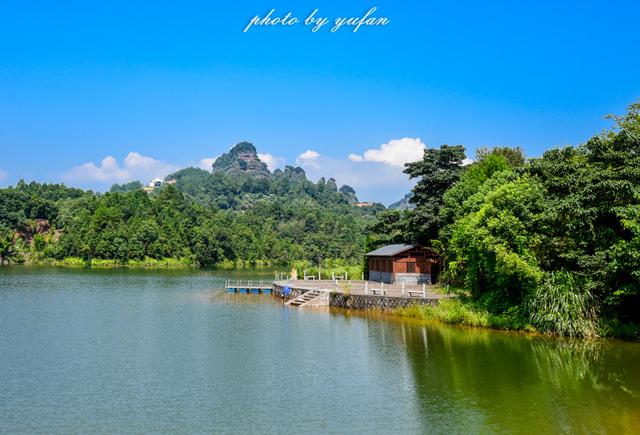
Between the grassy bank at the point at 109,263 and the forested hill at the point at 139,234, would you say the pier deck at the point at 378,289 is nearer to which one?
the forested hill at the point at 139,234

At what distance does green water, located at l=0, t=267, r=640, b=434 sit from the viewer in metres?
18.2

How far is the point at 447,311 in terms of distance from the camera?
3825cm

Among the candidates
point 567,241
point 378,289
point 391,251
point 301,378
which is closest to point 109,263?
point 391,251

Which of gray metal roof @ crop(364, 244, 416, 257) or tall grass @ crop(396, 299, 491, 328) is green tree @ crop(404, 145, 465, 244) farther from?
tall grass @ crop(396, 299, 491, 328)

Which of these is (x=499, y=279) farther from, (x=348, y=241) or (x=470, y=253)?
(x=348, y=241)

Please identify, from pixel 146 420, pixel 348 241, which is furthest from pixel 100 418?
pixel 348 241

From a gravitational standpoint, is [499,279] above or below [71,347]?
above

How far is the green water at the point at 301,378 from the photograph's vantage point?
717 inches

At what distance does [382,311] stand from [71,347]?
72.7 feet

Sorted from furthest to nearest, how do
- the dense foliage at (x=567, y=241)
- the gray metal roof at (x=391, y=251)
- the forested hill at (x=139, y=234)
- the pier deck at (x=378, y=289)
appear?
the forested hill at (x=139, y=234) < the gray metal roof at (x=391, y=251) < the pier deck at (x=378, y=289) < the dense foliage at (x=567, y=241)

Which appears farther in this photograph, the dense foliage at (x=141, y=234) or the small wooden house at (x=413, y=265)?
the dense foliage at (x=141, y=234)

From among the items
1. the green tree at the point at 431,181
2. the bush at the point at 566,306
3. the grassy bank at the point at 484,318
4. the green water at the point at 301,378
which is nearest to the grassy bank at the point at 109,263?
the green tree at the point at 431,181

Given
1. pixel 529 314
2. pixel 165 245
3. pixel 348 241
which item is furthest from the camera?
pixel 348 241

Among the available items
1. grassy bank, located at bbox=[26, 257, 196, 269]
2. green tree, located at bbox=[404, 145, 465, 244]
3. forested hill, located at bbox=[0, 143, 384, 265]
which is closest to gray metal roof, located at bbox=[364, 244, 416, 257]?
green tree, located at bbox=[404, 145, 465, 244]
